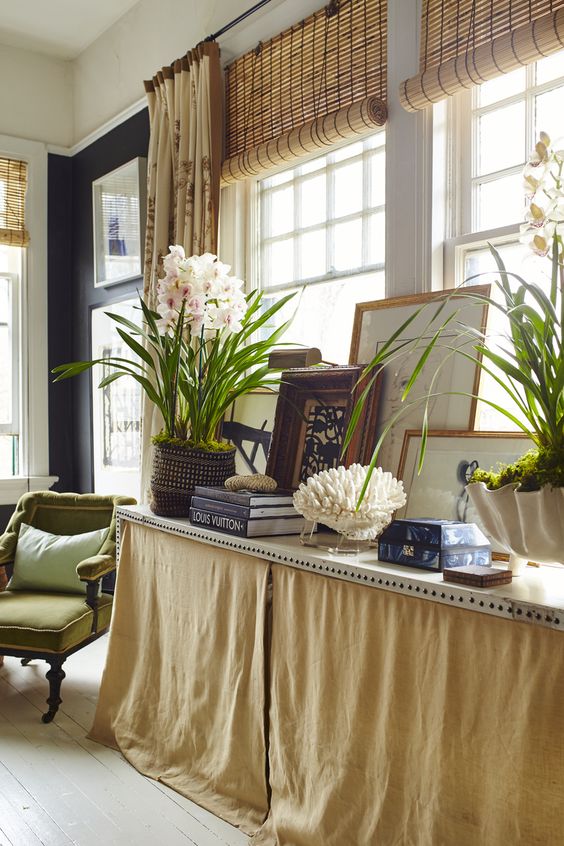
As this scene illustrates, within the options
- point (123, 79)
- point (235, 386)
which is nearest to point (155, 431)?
point (235, 386)

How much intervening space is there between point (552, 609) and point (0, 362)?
12.8ft

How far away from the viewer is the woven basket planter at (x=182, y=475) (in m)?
2.63

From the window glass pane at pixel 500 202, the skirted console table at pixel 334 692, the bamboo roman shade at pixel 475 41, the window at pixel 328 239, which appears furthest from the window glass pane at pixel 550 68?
the skirted console table at pixel 334 692

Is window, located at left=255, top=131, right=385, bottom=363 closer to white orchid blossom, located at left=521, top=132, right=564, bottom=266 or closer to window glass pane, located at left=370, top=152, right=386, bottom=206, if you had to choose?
window glass pane, located at left=370, top=152, right=386, bottom=206

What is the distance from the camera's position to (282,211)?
3.28m

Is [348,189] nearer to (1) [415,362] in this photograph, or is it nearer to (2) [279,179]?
(2) [279,179]

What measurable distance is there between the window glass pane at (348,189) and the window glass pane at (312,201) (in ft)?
0.27

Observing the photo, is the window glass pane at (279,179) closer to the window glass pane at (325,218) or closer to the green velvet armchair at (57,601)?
the window glass pane at (325,218)

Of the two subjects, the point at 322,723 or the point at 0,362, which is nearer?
the point at 322,723

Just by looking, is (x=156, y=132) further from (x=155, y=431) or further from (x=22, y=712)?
(x=22, y=712)

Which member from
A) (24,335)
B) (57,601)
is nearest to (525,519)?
(57,601)

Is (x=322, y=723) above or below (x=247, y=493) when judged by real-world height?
below

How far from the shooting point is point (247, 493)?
2314mm

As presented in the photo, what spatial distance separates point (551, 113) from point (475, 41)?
302 mm
